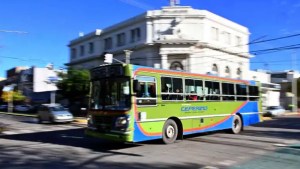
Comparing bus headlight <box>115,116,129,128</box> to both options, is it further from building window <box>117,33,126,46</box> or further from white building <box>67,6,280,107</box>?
building window <box>117,33,126,46</box>

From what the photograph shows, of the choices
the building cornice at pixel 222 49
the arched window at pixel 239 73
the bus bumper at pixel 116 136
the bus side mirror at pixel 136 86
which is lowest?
the bus bumper at pixel 116 136

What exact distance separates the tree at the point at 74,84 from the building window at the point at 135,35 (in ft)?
36.3

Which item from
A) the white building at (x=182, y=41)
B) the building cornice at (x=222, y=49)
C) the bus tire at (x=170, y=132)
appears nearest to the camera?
the bus tire at (x=170, y=132)

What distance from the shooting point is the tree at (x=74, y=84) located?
40.0 meters

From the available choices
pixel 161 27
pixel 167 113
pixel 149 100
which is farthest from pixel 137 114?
pixel 161 27

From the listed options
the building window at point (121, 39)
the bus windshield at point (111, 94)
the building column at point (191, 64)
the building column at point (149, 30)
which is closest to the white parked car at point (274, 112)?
the building column at point (191, 64)

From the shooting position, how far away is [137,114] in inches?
504

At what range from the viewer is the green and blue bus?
41.5 ft

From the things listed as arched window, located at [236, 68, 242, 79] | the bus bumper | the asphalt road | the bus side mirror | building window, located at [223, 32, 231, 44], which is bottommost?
the asphalt road

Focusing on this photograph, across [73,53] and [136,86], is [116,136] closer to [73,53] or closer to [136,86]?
[136,86]

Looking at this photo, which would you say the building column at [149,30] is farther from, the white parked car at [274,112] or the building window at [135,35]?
the white parked car at [274,112]

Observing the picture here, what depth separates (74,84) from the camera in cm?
4031

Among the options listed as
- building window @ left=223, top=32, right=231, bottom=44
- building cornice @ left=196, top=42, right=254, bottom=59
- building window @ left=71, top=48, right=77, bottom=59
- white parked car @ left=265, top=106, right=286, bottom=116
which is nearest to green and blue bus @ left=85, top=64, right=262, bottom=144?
white parked car @ left=265, top=106, right=286, bottom=116

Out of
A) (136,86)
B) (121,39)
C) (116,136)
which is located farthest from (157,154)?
(121,39)
